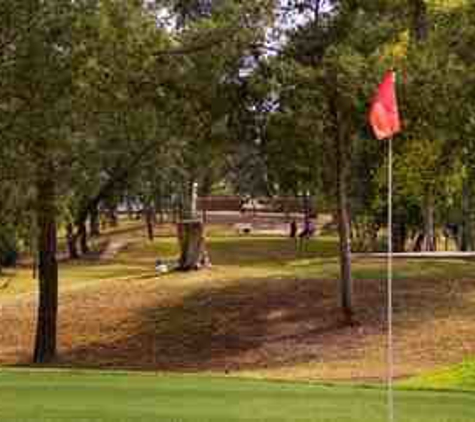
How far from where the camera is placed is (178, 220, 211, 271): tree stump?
31.1 meters

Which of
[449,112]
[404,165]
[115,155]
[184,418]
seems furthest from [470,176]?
[184,418]

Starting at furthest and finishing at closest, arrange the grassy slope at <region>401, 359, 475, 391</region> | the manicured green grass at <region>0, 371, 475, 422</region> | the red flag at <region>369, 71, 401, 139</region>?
1. the grassy slope at <region>401, 359, 475, 391</region>
2. the manicured green grass at <region>0, 371, 475, 422</region>
3. the red flag at <region>369, 71, 401, 139</region>

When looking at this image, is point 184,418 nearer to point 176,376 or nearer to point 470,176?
point 176,376

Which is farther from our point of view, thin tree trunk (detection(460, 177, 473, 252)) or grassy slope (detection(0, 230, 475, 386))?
thin tree trunk (detection(460, 177, 473, 252))

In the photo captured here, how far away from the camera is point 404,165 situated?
34.2m

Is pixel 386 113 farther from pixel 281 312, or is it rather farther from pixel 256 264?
pixel 256 264

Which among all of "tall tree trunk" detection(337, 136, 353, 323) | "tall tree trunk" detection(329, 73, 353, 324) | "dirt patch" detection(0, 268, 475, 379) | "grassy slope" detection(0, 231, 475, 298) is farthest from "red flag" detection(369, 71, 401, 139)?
"grassy slope" detection(0, 231, 475, 298)

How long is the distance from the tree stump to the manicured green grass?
Answer: 50.4ft

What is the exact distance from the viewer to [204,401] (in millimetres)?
12594

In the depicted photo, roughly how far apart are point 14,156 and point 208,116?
592cm

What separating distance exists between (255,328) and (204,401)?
11.9m

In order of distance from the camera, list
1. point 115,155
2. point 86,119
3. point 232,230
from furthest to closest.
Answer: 1. point 232,230
2. point 115,155
3. point 86,119

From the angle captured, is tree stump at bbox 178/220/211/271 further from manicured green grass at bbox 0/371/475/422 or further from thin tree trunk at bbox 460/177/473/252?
manicured green grass at bbox 0/371/475/422

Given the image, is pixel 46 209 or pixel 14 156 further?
pixel 46 209
